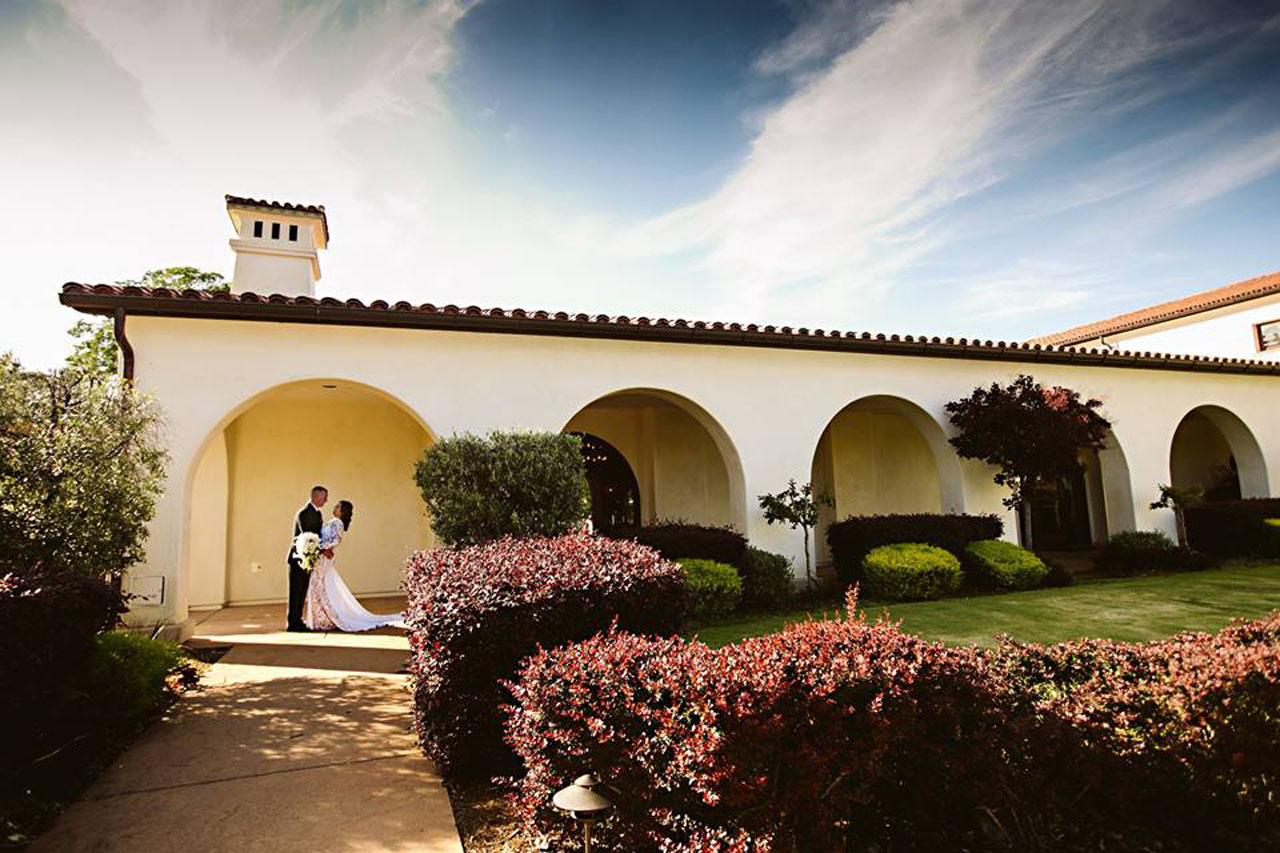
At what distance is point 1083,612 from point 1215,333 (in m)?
18.1

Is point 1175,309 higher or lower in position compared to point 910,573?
higher

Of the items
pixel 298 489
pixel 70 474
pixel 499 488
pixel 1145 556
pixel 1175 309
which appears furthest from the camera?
pixel 1175 309

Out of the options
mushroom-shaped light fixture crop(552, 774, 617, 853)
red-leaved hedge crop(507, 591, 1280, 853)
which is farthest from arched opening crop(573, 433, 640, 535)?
mushroom-shaped light fixture crop(552, 774, 617, 853)

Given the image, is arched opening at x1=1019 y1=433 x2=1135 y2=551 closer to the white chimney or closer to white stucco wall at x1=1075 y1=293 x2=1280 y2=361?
white stucco wall at x1=1075 y1=293 x2=1280 y2=361

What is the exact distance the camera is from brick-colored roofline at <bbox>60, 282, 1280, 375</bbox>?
297 inches

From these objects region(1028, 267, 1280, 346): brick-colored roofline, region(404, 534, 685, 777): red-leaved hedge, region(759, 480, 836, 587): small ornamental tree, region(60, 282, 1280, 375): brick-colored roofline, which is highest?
region(1028, 267, 1280, 346): brick-colored roofline

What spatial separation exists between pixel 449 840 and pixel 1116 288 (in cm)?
2477

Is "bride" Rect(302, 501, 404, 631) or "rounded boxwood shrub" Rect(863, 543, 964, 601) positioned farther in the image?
"rounded boxwood shrub" Rect(863, 543, 964, 601)

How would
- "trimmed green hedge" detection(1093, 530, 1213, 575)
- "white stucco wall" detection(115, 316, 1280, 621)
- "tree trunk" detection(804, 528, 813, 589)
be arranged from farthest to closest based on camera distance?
"trimmed green hedge" detection(1093, 530, 1213, 575), "tree trunk" detection(804, 528, 813, 589), "white stucco wall" detection(115, 316, 1280, 621)

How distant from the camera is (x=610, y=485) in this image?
15.6 m

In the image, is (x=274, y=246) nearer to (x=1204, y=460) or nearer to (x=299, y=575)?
(x=299, y=575)

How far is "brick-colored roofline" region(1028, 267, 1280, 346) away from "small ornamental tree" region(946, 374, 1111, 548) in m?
13.1

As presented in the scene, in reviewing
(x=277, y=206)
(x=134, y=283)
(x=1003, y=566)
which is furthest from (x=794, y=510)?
(x=134, y=283)

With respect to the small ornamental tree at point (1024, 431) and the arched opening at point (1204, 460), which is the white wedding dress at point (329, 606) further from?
the arched opening at point (1204, 460)
